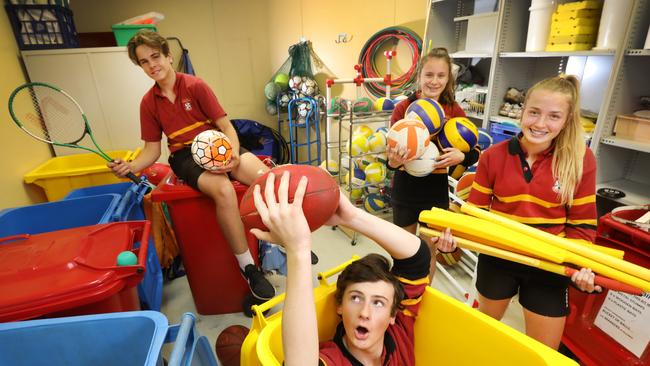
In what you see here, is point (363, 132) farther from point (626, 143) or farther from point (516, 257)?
point (516, 257)

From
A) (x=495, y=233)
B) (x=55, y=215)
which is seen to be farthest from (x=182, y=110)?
(x=495, y=233)

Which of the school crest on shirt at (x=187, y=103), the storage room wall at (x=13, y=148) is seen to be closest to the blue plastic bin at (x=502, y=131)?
the school crest on shirt at (x=187, y=103)

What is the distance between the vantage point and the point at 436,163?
1682mm

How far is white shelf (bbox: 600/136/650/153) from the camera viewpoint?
174 centimetres

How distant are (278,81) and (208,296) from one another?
3.27m

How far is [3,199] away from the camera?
2225 mm

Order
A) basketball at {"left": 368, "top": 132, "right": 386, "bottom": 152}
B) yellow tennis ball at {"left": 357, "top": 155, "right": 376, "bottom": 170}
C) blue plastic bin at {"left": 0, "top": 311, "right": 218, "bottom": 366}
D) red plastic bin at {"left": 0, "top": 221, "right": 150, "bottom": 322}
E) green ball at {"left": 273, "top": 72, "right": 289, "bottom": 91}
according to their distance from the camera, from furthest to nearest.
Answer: green ball at {"left": 273, "top": 72, "right": 289, "bottom": 91} → yellow tennis ball at {"left": 357, "top": 155, "right": 376, "bottom": 170} → basketball at {"left": 368, "top": 132, "right": 386, "bottom": 152} → red plastic bin at {"left": 0, "top": 221, "right": 150, "bottom": 322} → blue plastic bin at {"left": 0, "top": 311, "right": 218, "bottom": 366}

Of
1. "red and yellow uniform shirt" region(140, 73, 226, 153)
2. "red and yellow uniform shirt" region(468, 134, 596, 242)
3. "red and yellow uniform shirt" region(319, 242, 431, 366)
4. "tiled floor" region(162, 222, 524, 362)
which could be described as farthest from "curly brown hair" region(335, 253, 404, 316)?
"red and yellow uniform shirt" region(140, 73, 226, 153)

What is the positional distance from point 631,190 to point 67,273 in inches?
113

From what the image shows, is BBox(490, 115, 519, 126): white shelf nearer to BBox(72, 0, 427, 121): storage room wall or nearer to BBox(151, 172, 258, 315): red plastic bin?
BBox(72, 0, 427, 121): storage room wall

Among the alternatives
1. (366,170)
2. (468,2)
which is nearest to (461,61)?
(468,2)

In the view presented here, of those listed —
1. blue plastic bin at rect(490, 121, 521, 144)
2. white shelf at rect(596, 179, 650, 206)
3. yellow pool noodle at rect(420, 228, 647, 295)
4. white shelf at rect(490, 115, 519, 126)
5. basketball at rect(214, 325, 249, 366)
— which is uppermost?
white shelf at rect(490, 115, 519, 126)

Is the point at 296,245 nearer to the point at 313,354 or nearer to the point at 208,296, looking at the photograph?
the point at 313,354

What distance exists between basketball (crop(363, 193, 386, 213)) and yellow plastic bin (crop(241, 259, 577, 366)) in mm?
2021
